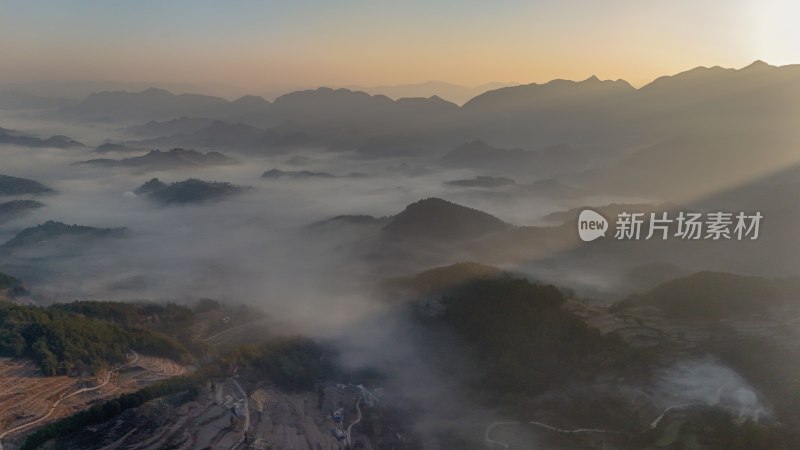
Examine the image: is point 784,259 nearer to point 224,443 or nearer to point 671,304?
point 671,304

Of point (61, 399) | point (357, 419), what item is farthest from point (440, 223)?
point (61, 399)

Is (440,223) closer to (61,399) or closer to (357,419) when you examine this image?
(357,419)

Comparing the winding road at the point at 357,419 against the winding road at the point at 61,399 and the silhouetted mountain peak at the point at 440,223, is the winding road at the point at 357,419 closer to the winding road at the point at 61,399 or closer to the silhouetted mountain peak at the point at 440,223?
the winding road at the point at 61,399

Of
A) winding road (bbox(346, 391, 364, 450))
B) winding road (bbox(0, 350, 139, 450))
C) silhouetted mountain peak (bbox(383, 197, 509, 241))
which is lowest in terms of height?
winding road (bbox(346, 391, 364, 450))

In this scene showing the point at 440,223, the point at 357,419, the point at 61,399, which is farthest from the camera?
the point at 440,223

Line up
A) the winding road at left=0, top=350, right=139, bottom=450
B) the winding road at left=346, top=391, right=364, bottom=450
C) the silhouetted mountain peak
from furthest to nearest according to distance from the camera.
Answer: the silhouetted mountain peak → the winding road at left=346, top=391, right=364, bottom=450 → the winding road at left=0, top=350, right=139, bottom=450

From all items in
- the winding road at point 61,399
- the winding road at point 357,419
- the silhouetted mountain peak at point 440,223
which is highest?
the silhouetted mountain peak at point 440,223

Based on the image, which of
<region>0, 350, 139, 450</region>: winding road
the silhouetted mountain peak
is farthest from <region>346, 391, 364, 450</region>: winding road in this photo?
the silhouetted mountain peak

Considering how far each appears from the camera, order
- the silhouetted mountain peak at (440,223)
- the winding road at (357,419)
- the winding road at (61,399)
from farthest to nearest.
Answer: the silhouetted mountain peak at (440,223) < the winding road at (357,419) < the winding road at (61,399)

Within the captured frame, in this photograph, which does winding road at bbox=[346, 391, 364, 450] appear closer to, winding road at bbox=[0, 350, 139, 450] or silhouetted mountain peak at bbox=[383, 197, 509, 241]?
winding road at bbox=[0, 350, 139, 450]

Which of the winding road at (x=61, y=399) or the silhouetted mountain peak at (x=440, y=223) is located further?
the silhouetted mountain peak at (x=440, y=223)

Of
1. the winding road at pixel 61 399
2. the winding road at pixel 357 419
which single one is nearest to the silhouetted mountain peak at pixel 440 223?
the winding road at pixel 357 419

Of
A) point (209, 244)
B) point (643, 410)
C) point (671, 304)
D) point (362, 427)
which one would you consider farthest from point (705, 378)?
point (209, 244)
